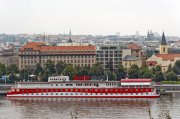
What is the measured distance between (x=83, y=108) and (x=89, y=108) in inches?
16.1

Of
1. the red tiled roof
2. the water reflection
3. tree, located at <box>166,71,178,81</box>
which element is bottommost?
the water reflection

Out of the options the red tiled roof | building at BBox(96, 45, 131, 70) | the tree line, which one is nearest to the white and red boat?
the tree line

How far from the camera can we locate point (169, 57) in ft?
282

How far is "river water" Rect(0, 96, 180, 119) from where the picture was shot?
4481 cm

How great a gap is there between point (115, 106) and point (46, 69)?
85.6ft

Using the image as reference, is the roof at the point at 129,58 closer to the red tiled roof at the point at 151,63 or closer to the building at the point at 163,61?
the building at the point at 163,61

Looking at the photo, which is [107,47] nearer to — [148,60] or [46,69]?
[148,60]

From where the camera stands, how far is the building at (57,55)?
86.4 m

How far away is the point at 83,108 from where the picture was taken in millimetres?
49344

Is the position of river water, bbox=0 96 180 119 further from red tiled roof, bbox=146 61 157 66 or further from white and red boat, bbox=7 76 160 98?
red tiled roof, bbox=146 61 157 66

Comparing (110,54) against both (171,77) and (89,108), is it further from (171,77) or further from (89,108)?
(89,108)

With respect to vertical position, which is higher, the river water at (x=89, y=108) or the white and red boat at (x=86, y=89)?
the white and red boat at (x=86, y=89)

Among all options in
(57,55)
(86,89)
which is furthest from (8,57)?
(86,89)

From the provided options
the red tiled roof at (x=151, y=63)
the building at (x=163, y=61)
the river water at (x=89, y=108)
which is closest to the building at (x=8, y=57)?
the red tiled roof at (x=151, y=63)
